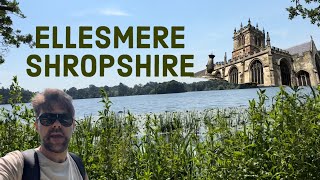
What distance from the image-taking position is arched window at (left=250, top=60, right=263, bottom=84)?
10519 cm

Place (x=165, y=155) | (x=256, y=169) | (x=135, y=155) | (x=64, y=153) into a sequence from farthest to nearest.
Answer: (x=135, y=155), (x=165, y=155), (x=256, y=169), (x=64, y=153)

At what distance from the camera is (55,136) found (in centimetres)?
267

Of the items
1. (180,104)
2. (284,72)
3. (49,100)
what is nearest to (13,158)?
(49,100)

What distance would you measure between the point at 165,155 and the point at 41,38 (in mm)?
5736

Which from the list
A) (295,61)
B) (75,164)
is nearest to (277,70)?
(295,61)

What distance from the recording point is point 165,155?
486cm

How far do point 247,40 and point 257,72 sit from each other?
126 feet

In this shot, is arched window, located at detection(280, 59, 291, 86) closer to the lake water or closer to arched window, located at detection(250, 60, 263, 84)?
arched window, located at detection(250, 60, 263, 84)

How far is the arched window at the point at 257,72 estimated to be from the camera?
10519cm

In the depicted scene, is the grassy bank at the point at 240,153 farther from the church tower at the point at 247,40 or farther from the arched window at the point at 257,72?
the church tower at the point at 247,40

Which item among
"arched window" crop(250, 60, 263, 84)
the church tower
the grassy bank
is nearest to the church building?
"arched window" crop(250, 60, 263, 84)

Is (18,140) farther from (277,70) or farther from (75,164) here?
(277,70)

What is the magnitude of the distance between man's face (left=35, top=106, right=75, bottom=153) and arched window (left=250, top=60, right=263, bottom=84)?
10689 centimetres

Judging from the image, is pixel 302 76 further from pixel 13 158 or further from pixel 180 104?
pixel 13 158
